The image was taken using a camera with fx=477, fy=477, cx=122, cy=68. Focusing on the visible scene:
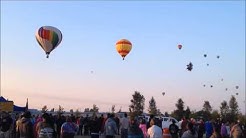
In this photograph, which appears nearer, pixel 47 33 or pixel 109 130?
pixel 109 130

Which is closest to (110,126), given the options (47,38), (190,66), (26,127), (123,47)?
(26,127)

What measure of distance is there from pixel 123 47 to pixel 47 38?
327 inches

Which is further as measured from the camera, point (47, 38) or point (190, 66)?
point (190, 66)

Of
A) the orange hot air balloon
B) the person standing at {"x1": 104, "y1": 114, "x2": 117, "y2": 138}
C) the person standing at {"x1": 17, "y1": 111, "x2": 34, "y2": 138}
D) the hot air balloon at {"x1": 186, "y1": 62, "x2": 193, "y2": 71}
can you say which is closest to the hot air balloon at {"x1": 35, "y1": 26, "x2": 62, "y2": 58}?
the orange hot air balloon

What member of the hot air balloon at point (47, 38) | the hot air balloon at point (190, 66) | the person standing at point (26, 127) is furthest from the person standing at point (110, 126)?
the hot air balloon at point (190, 66)

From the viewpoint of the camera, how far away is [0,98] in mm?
29328

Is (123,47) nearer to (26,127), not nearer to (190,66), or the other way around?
(190,66)

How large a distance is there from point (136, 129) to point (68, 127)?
2.92 m

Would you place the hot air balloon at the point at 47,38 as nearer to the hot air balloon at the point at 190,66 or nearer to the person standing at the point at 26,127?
the hot air balloon at the point at 190,66

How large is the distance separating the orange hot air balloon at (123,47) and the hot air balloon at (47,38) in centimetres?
724

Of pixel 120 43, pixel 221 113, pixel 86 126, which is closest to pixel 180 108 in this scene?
pixel 221 113

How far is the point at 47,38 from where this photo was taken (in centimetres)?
3544

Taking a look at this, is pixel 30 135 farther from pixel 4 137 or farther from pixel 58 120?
pixel 58 120

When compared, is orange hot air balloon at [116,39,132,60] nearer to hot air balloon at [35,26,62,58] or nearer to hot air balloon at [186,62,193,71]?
hot air balloon at [35,26,62,58]
